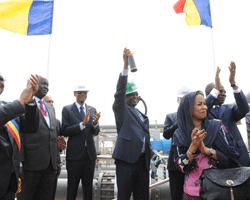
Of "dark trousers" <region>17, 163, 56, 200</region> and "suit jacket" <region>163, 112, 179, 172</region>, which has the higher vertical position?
"suit jacket" <region>163, 112, 179, 172</region>

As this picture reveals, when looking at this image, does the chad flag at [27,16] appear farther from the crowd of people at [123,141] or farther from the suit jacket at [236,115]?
the suit jacket at [236,115]

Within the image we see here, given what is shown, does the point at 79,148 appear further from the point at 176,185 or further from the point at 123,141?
the point at 176,185

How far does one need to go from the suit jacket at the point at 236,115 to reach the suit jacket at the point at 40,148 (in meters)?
2.04

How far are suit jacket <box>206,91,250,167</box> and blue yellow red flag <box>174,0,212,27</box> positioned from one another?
2.14 m

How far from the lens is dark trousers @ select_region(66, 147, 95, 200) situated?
3.25 m

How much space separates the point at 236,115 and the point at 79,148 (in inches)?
86.4

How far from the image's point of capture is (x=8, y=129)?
2.06 meters

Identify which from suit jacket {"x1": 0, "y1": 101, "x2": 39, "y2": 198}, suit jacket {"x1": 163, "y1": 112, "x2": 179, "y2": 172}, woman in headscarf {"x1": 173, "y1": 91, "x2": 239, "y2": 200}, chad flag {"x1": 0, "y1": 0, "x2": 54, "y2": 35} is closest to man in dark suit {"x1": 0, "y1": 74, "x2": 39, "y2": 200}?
suit jacket {"x1": 0, "y1": 101, "x2": 39, "y2": 198}

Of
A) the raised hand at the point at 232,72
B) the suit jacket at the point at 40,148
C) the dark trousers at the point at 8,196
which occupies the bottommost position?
the dark trousers at the point at 8,196

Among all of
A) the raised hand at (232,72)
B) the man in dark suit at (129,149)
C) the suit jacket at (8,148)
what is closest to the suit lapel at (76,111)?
the man in dark suit at (129,149)

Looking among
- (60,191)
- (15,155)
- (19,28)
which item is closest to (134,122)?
(15,155)

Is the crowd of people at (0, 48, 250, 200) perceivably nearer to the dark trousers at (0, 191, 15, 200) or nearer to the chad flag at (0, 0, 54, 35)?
the dark trousers at (0, 191, 15, 200)

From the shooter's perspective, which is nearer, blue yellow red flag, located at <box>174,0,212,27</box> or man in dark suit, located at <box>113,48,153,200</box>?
man in dark suit, located at <box>113,48,153,200</box>

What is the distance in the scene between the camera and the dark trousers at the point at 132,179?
271 cm
